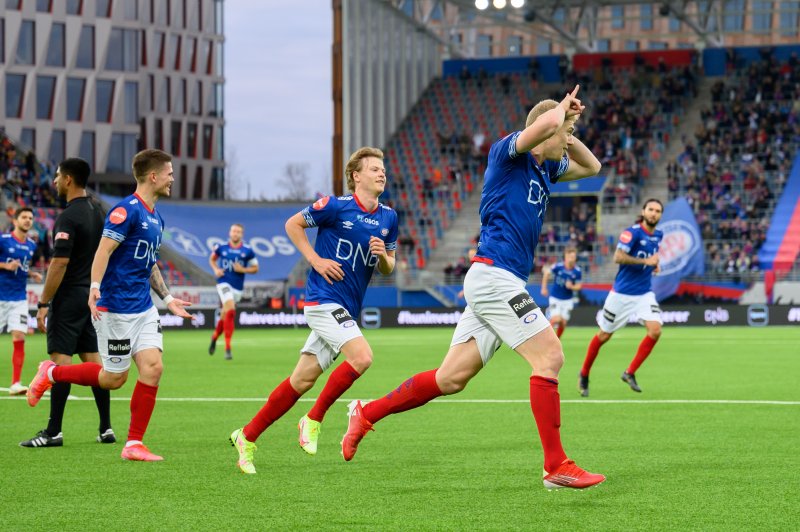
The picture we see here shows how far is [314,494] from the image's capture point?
734 cm

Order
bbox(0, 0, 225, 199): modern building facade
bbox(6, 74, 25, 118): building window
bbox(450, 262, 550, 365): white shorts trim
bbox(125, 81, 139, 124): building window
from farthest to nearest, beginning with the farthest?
bbox(125, 81, 139, 124): building window, bbox(0, 0, 225, 199): modern building facade, bbox(6, 74, 25, 118): building window, bbox(450, 262, 550, 365): white shorts trim

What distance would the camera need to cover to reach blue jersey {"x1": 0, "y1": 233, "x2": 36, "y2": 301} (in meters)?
16.5

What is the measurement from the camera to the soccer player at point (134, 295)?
8.81 m

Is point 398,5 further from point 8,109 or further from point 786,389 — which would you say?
point 786,389

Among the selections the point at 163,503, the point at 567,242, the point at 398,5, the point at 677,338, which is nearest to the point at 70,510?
the point at 163,503

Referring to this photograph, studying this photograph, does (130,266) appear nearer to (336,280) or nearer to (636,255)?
(336,280)

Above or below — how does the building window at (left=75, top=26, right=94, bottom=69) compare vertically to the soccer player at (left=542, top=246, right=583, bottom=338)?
above

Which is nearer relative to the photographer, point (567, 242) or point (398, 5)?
point (567, 242)

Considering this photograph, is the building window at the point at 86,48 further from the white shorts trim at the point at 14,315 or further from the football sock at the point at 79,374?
the football sock at the point at 79,374

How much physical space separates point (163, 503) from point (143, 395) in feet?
6.85

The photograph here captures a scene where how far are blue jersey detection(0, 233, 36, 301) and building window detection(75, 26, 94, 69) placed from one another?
6009cm

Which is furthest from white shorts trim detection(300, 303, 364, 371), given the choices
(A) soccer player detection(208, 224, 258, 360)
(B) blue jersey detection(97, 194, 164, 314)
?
(A) soccer player detection(208, 224, 258, 360)

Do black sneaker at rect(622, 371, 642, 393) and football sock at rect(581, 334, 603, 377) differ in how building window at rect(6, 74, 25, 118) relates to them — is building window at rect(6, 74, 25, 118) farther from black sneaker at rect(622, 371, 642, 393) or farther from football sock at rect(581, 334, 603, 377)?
black sneaker at rect(622, 371, 642, 393)

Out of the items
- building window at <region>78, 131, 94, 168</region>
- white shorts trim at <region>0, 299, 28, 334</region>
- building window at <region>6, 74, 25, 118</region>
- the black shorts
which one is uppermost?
building window at <region>6, 74, 25, 118</region>
